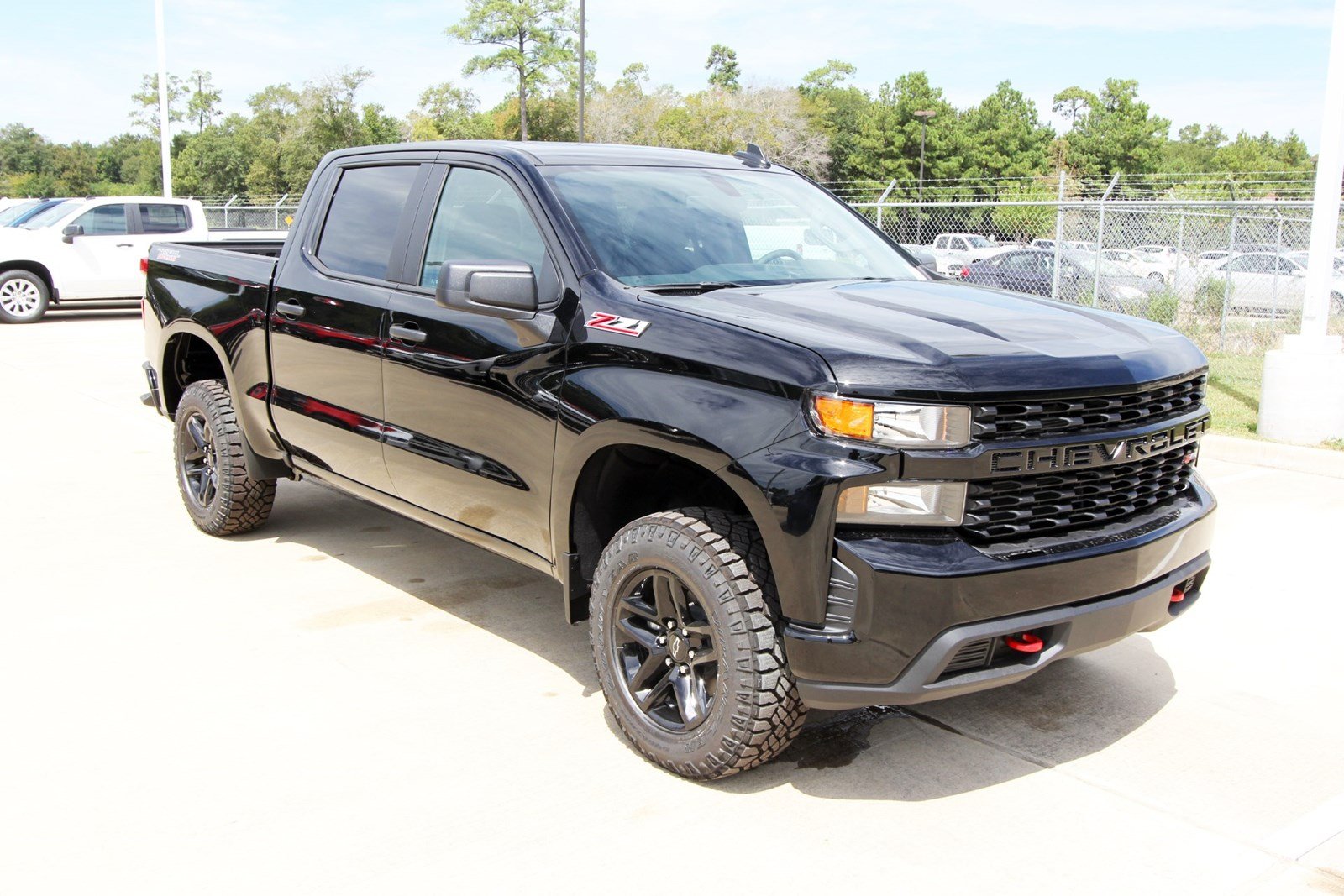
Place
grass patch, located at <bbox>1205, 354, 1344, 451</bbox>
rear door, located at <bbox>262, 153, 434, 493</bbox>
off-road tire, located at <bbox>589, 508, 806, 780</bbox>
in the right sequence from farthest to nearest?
grass patch, located at <bbox>1205, 354, 1344, 451</bbox> < rear door, located at <bbox>262, 153, 434, 493</bbox> < off-road tire, located at <bbox>589, 508, 806, 780</bbox>

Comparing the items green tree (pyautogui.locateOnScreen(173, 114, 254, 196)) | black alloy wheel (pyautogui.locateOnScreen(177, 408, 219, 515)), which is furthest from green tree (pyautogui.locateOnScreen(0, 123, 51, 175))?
black alloy wheel (pyautogui.locateOnScreen(177, 408, 219, 515))

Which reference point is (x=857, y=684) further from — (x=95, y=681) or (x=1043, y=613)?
(x=95, y=681)

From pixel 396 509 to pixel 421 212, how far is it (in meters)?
1.20

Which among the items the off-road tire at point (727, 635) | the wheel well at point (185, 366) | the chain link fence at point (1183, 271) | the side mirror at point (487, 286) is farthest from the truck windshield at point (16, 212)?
the off-road tire at point (727, 635)

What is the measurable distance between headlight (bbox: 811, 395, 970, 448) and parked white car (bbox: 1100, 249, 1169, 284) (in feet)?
48.2

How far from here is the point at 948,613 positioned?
3.05 meters

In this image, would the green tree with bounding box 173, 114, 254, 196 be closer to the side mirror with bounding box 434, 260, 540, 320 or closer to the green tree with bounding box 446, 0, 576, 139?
the green tree with bounding box 446, 0, 576, 139

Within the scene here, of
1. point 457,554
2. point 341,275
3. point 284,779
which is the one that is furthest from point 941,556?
point 457,554

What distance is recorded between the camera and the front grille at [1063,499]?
315 centimetres

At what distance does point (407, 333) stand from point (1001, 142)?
3677 inches

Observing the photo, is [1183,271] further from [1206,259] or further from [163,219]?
[163,219]

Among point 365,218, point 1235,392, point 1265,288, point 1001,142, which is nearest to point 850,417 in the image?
point 365,218

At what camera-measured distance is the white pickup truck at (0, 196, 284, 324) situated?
17266 mm

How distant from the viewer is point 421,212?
4.62 meters
